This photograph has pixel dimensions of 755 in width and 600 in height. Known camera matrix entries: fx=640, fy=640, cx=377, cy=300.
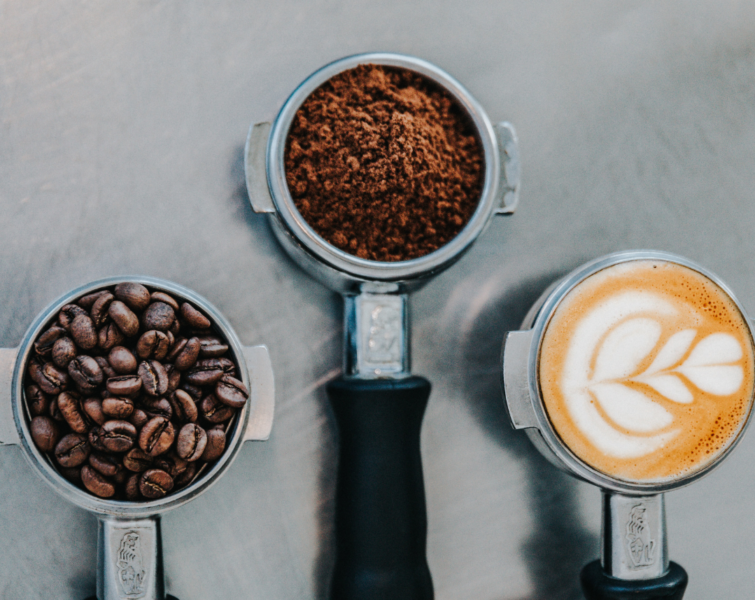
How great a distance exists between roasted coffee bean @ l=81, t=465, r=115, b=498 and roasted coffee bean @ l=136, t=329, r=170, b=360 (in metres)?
0.10

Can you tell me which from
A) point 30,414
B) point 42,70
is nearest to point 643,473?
point 30,414

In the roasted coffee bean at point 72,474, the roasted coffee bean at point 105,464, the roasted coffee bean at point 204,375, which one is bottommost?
the roasted coffee bean at point 72,474

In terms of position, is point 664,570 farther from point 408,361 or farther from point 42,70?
point 42,70

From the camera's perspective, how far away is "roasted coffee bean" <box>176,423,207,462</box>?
0.53 metres

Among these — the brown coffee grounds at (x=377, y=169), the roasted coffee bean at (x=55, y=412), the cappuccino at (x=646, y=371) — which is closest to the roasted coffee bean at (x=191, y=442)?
the roasted coffee bean at (x=55, y=412)

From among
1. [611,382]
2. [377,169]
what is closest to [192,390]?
[377,169]

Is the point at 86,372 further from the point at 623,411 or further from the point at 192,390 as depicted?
the point at 623,411

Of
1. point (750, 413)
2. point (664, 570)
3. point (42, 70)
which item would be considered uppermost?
point (42, 70)

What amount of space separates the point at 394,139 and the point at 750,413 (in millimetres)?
429

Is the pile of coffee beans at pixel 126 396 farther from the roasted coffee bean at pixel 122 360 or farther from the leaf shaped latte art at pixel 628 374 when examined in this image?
the leaf shaped latte art at pixel 628 374

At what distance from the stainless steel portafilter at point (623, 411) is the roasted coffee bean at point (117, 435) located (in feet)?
1.09

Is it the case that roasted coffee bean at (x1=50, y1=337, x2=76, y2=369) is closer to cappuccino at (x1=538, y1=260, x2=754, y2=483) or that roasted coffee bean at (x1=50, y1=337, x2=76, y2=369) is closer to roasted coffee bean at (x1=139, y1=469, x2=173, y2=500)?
roasted coffee bean at (x1=139, y1=469, x2=173, y2=500)

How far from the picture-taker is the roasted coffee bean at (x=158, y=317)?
55 centimetres

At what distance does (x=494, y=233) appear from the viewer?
0.70 m
